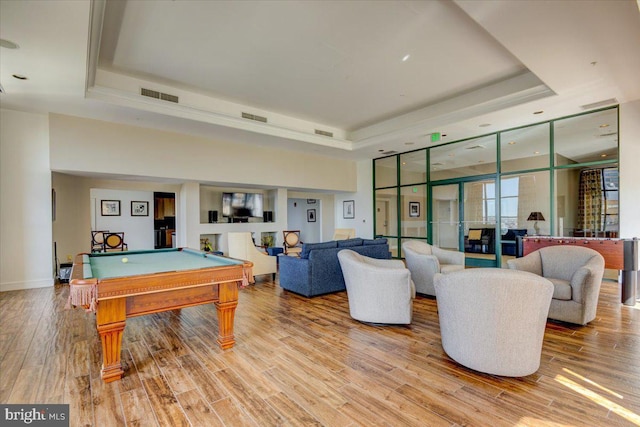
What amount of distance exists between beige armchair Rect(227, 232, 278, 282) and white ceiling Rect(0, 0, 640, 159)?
2297mm

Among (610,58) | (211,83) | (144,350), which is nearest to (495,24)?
(610,58)

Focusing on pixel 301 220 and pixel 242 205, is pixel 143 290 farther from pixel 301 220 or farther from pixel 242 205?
pixel 301 220

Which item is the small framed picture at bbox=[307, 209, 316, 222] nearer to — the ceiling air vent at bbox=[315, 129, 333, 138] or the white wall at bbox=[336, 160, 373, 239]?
the white wall at bbox=[336, 160, 373, 239]

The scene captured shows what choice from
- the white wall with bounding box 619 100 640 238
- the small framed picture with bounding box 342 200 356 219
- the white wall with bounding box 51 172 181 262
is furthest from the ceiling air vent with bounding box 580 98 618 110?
the white wall with bounding box 51 172 181 262

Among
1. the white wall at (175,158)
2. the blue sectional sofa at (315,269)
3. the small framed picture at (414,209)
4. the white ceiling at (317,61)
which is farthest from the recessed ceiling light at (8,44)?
the small framed picture at (414,209)

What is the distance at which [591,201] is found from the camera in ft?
19.8

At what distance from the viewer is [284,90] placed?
5684 mm

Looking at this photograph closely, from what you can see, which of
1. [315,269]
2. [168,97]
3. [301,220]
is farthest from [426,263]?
[301,220]

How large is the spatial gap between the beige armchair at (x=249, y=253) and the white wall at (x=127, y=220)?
22.2ft

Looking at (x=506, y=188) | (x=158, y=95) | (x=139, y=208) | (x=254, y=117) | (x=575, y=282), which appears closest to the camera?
(x=575, y=282)

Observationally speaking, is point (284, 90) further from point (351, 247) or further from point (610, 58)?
point (610, 58)

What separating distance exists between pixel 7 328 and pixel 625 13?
7.31 m

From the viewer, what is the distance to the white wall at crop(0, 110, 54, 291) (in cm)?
536

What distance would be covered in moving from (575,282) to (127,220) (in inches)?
478
